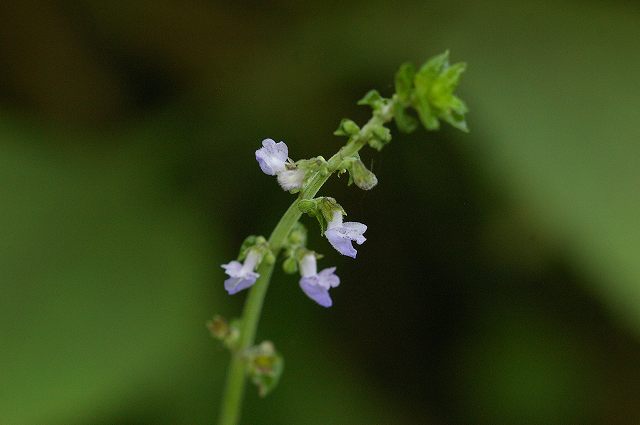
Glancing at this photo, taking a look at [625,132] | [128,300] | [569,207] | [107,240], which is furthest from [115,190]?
[625,132]

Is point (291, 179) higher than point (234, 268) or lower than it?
higher

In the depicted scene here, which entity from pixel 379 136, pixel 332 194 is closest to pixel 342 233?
pixel 379 136

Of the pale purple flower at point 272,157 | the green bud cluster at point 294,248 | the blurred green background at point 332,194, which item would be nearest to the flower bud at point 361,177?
the pale purple flower at point 272,157

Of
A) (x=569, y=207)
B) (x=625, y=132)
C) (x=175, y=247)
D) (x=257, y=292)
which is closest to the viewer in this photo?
(x=257, y=292)

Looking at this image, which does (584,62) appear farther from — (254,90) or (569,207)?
(254,90)

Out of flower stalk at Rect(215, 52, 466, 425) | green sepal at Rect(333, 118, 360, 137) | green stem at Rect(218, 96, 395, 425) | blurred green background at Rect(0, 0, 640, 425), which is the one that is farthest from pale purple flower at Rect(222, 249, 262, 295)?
blurred green background at Rect(0, 0, 640, 425)

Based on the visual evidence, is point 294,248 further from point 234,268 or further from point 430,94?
point 430,94

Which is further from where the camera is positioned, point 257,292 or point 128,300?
point 128,300
